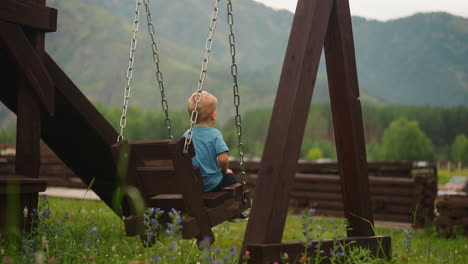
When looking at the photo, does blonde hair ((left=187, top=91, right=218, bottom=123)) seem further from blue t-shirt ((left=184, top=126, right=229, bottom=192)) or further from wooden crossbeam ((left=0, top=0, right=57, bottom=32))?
wooden crossbeam ((left=0, top=0, right=57, bottom=32))

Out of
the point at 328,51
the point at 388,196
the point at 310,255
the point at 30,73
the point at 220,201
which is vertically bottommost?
the point at 388,196

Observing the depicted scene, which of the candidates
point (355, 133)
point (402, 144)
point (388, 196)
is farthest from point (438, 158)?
point (355, 133)

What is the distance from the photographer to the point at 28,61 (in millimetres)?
4418

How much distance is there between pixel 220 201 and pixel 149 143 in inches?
29.9

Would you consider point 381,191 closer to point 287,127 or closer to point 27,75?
point 287,127

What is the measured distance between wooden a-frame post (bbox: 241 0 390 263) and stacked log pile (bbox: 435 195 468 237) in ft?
17.4

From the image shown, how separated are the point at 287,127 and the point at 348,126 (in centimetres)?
111

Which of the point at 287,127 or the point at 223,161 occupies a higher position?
the point at 287,127

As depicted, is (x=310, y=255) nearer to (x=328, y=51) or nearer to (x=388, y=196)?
(x=328, y=51)

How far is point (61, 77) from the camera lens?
4.91m

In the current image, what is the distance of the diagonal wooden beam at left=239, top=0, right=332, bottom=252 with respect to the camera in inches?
140

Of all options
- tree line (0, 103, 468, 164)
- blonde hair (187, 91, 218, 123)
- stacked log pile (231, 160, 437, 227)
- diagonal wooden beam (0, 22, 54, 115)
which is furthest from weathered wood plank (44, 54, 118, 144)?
tree line (0, 103, 468, 164)

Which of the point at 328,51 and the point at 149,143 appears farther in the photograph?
the point at 328,51

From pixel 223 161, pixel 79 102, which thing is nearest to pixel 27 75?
pixel 79 102
